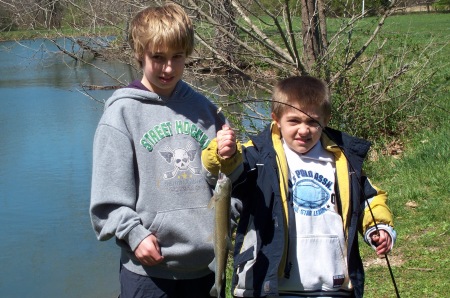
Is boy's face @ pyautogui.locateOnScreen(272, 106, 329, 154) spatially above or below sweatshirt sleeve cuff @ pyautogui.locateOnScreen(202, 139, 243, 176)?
above

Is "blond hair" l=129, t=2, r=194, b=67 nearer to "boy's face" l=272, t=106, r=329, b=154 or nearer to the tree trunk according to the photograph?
"boy's face" l=272, t=106, r=329, b=154

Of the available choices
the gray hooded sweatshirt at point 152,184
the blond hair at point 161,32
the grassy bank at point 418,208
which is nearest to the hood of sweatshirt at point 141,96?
the gray hooded sweatshirt at point 152,184

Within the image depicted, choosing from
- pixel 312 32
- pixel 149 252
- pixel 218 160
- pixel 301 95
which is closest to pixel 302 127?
pixel 301 95

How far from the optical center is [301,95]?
3006mm

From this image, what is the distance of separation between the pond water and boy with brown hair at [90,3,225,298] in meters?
3.82

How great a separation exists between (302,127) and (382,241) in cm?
56

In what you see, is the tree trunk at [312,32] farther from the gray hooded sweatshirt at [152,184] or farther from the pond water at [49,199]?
the gray hooded sweatshirt at [152,184]

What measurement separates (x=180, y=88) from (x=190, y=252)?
68 centimetres

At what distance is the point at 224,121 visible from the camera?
10.3 ft

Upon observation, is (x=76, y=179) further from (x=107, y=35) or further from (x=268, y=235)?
(x=268, y=235)

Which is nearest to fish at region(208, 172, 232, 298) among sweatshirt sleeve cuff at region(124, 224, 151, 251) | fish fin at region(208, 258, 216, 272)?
fish fin at region(208, 258, 216, 272)

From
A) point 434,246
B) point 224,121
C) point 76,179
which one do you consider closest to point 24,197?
point 76,179

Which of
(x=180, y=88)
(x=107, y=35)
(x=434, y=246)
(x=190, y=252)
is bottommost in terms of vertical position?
(x=434, y=246)

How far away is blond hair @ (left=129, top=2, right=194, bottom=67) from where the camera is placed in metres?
2.82
